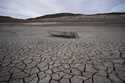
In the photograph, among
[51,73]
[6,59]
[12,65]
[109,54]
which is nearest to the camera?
[51,73]

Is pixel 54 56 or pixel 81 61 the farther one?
pixel 54 56

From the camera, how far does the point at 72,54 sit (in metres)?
3.09

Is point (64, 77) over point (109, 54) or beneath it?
beneath

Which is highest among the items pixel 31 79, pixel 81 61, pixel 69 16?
pixel 69 16

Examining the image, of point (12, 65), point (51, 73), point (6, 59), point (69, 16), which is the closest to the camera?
point (51, 73)

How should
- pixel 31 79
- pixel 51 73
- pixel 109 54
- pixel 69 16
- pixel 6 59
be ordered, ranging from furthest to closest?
pixel 69 16
pixel 109 54
pixel 6 59
pixel 51 73
pixel 31 79

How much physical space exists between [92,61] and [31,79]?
58.1 inches

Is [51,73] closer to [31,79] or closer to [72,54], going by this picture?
[31,79]

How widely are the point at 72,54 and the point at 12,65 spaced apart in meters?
1.60

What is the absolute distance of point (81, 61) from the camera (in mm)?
2631

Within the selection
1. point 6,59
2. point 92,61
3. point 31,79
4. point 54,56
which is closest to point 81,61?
point 92,61

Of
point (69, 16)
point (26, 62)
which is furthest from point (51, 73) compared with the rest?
point (69, 16)

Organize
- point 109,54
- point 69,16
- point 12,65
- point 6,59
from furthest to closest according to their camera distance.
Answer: point 69,16 → point 109,54 → point 6,59 → point 12,65

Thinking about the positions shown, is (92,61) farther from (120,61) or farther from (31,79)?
(31,79)
